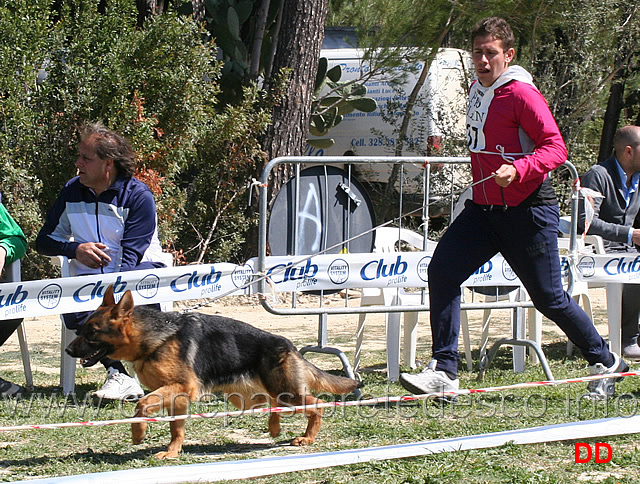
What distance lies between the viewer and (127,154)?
594 centimetres

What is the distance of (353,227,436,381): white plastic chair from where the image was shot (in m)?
6.64

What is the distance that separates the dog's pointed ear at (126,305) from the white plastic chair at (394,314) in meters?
2.60

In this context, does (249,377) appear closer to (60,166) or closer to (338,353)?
(338,353)

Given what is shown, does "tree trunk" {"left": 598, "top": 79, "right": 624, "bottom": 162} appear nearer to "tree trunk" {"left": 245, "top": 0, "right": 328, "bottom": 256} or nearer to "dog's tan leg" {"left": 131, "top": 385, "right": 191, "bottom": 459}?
"tree trunk" {"left": 245, "top": 0, "right": 328, "bottom": 256}

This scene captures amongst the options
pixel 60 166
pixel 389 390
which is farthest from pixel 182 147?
pixel 389 390

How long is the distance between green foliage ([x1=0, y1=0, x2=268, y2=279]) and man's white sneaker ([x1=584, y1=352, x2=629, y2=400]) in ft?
19.8

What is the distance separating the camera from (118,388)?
5.62 meters

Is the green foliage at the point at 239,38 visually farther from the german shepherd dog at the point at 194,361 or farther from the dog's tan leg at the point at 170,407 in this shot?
the dog's tan leg at the point at 170,407

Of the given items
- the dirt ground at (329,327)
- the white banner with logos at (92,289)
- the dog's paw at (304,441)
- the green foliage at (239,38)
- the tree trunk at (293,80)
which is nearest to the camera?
the dog's paw at (304,441)

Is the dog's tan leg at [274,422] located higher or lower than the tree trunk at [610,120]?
lower

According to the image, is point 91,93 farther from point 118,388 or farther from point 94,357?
point 94,357

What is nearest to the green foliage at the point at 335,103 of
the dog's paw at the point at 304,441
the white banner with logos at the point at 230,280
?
the white banner with logos at the point at 230,280

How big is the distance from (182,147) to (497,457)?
7.34 metres

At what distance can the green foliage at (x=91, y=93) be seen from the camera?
31.9ft
